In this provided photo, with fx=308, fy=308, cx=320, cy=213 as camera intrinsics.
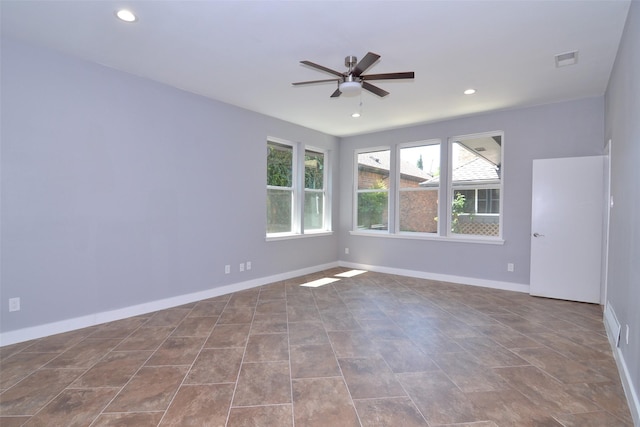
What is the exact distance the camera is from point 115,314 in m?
3.38

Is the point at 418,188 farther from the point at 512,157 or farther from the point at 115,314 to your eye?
the point at 115,314

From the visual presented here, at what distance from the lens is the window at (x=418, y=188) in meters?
5.50

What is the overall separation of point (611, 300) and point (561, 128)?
2533mm

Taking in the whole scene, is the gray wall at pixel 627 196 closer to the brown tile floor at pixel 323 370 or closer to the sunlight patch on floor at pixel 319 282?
the brown tile floor at pixel 323 370

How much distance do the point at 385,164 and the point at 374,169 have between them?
0.28m

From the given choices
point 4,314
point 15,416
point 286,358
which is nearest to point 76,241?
point 4,314

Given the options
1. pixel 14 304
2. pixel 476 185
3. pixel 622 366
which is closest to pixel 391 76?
pixel 622 366

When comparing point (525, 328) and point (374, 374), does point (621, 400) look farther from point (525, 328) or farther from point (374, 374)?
point (374, 374)

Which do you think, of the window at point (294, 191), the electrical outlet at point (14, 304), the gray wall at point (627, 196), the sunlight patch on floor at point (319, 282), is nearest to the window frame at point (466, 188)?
the gray wall at point (627, 196)

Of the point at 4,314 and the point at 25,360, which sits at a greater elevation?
the point at 4,314

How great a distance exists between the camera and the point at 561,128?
4320 millimetres

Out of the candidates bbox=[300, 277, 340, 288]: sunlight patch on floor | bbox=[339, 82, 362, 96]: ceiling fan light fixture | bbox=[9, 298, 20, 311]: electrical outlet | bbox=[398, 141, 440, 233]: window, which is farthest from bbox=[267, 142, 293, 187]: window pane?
bbox=[9, 298, 20, 311]: electrical outlet

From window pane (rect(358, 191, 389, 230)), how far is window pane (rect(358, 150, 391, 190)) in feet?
0.59

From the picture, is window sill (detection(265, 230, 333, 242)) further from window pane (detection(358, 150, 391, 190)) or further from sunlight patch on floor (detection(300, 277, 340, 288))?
window pane (detection(358, 150, 391, 190))
